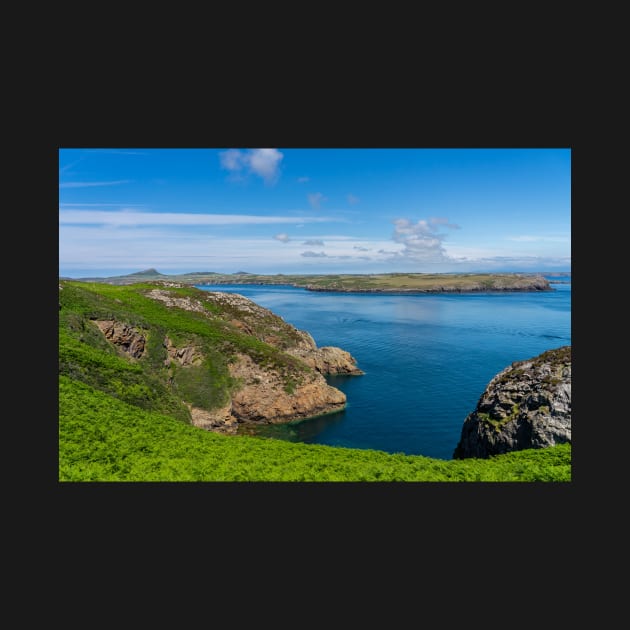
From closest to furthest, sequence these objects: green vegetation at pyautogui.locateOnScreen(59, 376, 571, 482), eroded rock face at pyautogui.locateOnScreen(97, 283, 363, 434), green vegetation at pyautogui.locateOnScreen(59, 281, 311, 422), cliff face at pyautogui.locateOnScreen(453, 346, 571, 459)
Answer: green vegetation at pyautogui.locateOnScreen(59, 376, 571, 482), cliff face at pyautogui.locateOnScreen(453, 346, 571, 459), green vegetation at pyautogui.locateOnScreen(59, 281, 311, 422), eroded rock face at pyautogui.locateOnScreen(97, 283, 363, 434)

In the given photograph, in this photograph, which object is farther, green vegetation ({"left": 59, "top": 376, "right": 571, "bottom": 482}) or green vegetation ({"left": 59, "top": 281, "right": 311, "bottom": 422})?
green vegetation ({"left": 59, "top": 281, "right": 311, "bottom": 422})

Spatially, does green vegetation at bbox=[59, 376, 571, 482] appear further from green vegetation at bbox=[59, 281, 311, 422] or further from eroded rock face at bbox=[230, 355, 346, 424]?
eroded rock face at bbox=[230, 355, 346, 424]

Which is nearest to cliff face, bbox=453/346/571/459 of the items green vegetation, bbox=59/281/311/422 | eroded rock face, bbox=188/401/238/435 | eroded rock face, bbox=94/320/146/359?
green vegetation, bbox=59/281/311/422

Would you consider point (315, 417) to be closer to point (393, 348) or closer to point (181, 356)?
point (181, 356)

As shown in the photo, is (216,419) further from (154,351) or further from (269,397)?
(154,351)

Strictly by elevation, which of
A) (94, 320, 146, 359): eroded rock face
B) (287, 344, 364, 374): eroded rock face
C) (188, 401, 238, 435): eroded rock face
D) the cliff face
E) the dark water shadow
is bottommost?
the dark water shadow

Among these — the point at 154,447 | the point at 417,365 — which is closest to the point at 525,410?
the point at 154,447

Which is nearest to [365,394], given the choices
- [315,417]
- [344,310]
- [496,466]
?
[315,417]

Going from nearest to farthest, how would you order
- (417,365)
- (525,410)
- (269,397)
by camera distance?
1. (525,410)
2. (269,397)
3. (417,365)
